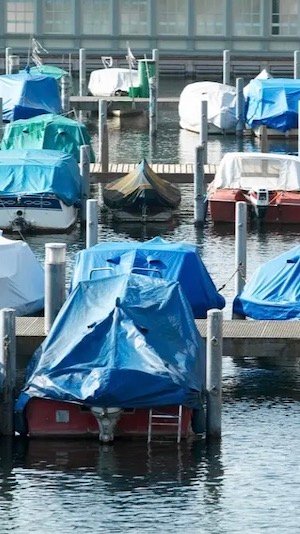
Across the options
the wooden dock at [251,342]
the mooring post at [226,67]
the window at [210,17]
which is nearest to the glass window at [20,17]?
the window at [210,17]

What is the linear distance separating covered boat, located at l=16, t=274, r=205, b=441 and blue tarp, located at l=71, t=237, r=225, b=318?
4.55m

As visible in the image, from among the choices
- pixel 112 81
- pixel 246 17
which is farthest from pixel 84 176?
pixel 246 17

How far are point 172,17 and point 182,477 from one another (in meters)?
64.0

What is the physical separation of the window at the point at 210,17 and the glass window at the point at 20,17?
7.97 m

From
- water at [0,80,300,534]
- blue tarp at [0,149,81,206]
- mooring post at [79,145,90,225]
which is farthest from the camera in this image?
mooring post at [79,145,90,225]

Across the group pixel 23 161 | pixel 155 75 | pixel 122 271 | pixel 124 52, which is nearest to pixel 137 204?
pixel 23 161

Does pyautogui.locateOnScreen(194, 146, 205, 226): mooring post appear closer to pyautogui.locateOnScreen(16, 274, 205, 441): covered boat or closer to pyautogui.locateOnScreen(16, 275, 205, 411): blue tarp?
pyautogui.locateOnScreen(16, 275, 205, 411): blue tarp

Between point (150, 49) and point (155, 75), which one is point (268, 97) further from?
point (150, 49)

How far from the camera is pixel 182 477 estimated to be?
129 ft

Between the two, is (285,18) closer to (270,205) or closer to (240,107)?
(240,107)

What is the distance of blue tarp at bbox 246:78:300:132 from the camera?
81625 mm

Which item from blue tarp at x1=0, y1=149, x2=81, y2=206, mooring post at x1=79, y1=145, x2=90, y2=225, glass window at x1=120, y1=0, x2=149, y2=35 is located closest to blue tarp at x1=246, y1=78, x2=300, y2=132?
mooring post at x1=79, y1=145, x2=90, y2=225

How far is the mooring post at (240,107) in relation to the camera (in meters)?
83.1

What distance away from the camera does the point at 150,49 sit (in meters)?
101
